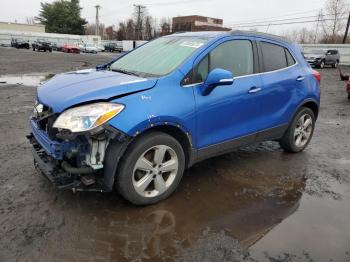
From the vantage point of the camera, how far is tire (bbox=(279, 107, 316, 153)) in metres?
5.57

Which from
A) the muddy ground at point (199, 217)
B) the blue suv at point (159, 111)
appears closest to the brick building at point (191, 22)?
the blue suv at point (159, 111)

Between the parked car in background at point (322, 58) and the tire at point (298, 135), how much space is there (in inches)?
988

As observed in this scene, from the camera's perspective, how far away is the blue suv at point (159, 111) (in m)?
3.42

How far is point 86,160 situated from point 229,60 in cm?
217

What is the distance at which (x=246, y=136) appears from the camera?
4691mm

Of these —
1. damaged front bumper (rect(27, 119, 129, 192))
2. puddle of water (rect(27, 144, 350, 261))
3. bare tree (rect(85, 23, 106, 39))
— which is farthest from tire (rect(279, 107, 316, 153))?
bare tree (rect(85, 23, 106, 39))

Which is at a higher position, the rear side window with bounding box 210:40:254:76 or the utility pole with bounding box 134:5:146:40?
the utility pole with bounding box 134:5:146:40

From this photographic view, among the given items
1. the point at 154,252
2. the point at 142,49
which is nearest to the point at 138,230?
the point at 154,252

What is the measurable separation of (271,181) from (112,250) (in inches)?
95.8

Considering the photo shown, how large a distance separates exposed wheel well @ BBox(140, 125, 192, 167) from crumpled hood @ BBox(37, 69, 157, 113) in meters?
0.44

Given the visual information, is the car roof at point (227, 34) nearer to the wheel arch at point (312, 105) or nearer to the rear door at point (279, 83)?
the rear door at point (279, 83)

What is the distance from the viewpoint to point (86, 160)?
3.44 metres

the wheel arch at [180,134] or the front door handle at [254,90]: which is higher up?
the front door handle at [254,90]

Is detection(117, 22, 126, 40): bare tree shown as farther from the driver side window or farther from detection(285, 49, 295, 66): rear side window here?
the driver side window
